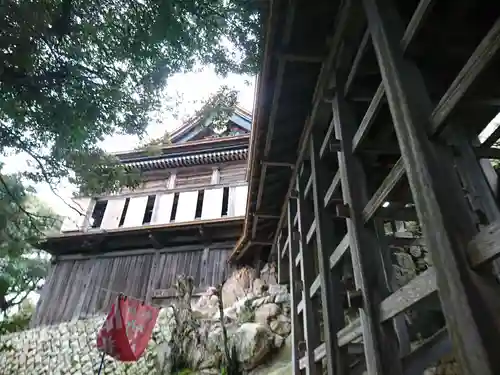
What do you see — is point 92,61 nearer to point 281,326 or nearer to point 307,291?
point 307,291

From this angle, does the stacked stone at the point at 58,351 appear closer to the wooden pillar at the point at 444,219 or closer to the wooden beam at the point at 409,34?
the wooden beam at the point at 409,34

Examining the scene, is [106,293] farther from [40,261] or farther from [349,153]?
[349,153]

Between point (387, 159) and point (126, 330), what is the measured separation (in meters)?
6.33

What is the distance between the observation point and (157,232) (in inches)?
437

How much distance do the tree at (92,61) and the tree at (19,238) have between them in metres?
1.36

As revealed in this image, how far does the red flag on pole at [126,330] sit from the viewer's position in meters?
7.20

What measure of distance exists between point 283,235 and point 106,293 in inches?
265

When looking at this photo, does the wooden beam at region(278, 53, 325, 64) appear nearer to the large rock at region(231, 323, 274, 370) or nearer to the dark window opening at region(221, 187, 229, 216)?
the large rock at region(231, 323, 274, 370)

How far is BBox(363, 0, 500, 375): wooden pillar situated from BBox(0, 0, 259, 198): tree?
450 centimetres

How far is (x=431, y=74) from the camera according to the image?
3.67 meters

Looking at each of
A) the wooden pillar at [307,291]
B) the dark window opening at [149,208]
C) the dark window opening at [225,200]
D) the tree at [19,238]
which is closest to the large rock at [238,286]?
the dark window opening at [225,200]

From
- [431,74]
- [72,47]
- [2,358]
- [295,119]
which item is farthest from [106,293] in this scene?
[431,74]

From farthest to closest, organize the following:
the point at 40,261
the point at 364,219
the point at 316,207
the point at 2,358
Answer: the point at 40,261, the point at 2,358, the point at 316,207, the point at 364,219

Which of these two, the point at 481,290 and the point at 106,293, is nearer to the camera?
the point at 481,290
